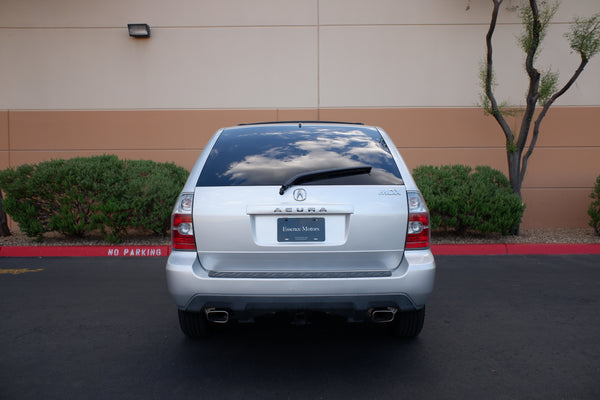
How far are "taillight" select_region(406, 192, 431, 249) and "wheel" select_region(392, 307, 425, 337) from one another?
2.51 ft

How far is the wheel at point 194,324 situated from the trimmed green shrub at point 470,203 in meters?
5.30

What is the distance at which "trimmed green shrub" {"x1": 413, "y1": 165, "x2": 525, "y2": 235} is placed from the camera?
8.27m

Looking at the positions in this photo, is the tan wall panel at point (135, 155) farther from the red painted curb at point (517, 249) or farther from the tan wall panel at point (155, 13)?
the red painted curb at point (517, 249)

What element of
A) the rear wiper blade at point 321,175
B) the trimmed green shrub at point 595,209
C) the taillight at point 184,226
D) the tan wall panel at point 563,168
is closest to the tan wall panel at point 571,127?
the tan wall panel at point 563,168

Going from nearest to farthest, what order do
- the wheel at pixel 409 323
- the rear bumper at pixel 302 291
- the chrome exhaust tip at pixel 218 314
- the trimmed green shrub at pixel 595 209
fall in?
the rear bumper at pixel 302 291
the chrome exhaust tip at pixel 218 314
the wheel at pixel 409 323
the trimmed green shrub at pixel 595 209

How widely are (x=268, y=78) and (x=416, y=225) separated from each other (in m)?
7.94

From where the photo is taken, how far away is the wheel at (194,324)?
377 cm

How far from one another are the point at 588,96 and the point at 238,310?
400 inches

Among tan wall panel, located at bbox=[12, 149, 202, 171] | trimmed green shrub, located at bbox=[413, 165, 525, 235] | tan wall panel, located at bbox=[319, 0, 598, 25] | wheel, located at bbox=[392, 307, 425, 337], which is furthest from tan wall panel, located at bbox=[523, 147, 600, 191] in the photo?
wheel, located at bbox=[392, 307, 425, 337]

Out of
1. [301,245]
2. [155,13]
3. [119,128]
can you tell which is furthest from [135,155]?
[301,245]

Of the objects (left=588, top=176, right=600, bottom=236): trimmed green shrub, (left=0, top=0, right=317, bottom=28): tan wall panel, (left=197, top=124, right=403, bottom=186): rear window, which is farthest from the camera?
(left=0, top=0, right=317, bottom=28): tan wall panel

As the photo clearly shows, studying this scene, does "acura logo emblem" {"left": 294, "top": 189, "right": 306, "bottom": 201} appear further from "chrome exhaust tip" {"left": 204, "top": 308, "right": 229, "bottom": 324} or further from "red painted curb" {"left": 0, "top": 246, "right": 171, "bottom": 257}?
"red painted curb" {"left": 0, "top": 246, "right": 171, "bottom": 257}

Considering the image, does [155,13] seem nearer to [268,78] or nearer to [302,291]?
[268,78]

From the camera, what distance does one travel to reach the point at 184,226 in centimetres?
324
